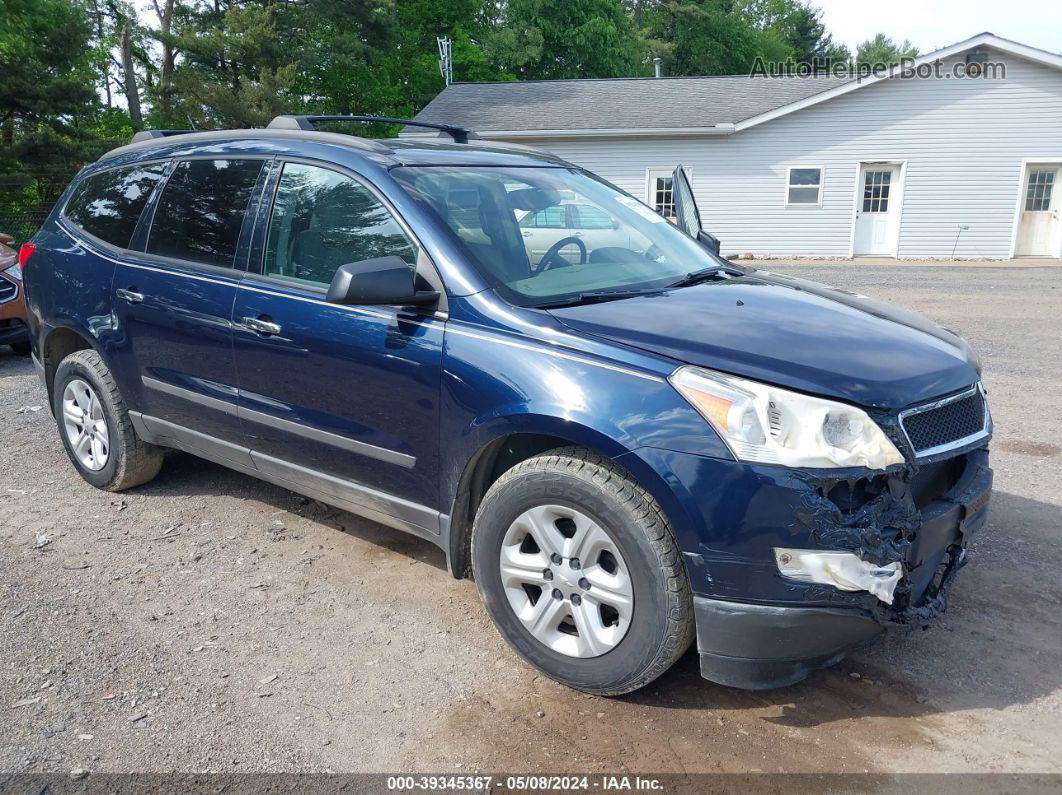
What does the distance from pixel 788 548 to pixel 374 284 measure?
167 centimetres

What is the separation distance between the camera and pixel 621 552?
9.13 ft

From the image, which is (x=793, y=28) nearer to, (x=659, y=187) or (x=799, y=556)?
(x=659, y=187)

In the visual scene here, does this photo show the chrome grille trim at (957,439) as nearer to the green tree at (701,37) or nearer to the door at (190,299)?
the door at (190,299)

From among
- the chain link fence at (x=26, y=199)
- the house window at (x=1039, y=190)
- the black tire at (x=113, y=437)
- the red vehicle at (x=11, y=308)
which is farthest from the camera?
the house window at (x=1039, y=190)

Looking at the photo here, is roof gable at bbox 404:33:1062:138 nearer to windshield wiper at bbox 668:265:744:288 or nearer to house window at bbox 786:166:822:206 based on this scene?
house window at bbox 786:166:822:206

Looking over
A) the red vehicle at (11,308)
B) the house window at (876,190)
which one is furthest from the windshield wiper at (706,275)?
→ the house window at (876,190)

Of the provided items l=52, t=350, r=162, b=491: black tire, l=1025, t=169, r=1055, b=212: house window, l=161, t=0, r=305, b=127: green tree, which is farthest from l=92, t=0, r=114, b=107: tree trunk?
l=52, t=350, r=162, b=491: black tire

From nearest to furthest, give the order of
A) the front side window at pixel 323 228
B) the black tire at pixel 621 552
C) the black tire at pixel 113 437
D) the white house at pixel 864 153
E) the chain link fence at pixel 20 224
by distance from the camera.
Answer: the black tire at pixel 621 552
the front side window at pixel 323 228
the black tire at pixel 113 437
the chain link fence at pixel 20 224
the white house at pixel 864 153

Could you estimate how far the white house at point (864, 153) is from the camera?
20031 mm

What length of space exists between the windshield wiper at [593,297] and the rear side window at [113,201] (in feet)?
8.36

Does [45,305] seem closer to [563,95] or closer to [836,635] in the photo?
[836,635]

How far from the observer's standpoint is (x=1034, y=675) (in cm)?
313

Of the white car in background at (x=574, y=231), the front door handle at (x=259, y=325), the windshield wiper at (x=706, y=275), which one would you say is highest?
the white car in background at (x=574, y=231)

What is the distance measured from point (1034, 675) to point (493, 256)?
2.56 metres
